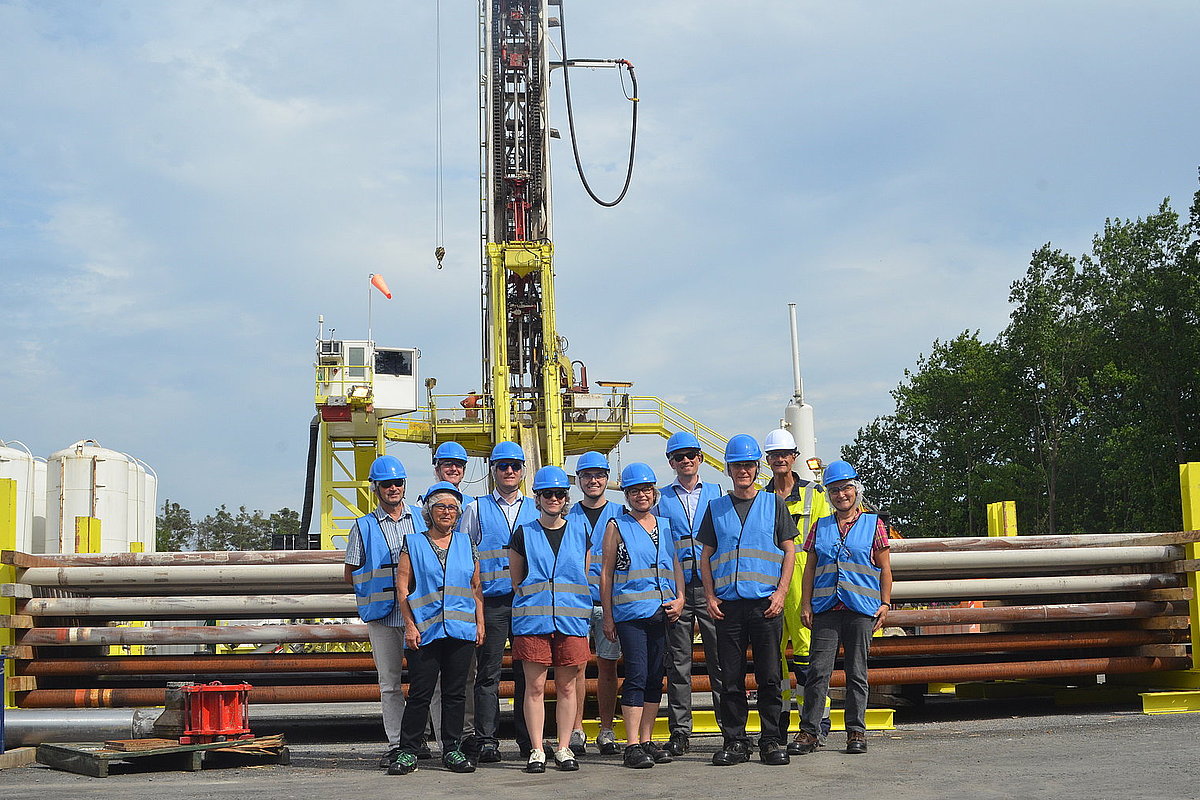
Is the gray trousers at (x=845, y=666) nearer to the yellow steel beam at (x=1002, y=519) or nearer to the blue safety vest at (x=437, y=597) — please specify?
the blue safety vest at (x=437, y=597)

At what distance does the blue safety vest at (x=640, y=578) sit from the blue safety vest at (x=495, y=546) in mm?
702

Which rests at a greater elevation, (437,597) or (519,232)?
(519,232)

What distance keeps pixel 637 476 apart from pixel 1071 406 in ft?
161

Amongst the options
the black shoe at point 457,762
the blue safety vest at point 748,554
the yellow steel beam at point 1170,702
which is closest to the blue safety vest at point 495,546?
the black shoe at point 457,762

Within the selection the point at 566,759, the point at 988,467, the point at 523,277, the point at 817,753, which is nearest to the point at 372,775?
the point at 566,759

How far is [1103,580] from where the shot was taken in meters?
9.61

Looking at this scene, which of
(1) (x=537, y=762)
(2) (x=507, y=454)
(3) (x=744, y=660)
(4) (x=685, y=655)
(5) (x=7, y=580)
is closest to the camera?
(1) (x=537, y=762)

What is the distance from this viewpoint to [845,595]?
298 inches

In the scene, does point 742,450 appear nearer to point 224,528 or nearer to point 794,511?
point 794,511

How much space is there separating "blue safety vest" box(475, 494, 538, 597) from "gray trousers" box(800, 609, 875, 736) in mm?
2072

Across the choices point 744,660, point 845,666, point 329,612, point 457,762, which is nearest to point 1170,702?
point 845,666

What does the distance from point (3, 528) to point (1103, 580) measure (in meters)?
8.90

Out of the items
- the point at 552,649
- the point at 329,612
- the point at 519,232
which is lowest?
the point at 552,649

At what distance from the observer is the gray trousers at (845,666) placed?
7.58m
